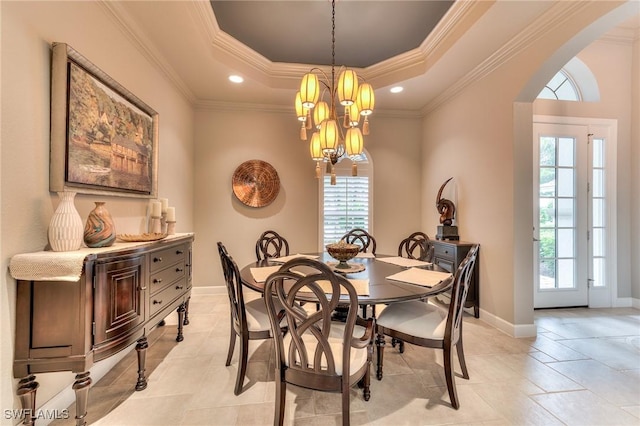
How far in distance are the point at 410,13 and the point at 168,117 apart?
2.86 m

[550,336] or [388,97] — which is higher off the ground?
[388,97]

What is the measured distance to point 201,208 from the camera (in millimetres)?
4113

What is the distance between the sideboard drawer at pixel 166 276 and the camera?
198 cm

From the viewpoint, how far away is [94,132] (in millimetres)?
1884

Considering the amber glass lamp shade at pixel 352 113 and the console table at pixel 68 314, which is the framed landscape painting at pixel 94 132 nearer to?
the console table at pixel 68 314

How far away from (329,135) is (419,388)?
6.39 ft

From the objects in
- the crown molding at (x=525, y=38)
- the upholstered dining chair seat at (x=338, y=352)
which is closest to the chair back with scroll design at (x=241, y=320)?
the upholstered dining chair seat at (x=338, y=352)

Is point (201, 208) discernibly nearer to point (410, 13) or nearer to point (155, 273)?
point (155, 273)

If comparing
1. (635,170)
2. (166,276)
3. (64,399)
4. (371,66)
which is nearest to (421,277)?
(166,276)

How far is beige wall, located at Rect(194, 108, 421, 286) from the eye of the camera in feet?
13.5

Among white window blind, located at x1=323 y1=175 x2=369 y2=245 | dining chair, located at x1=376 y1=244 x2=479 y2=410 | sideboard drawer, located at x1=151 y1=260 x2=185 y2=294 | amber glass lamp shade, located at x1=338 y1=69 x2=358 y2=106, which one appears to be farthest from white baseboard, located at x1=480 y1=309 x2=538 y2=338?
sideboard drawer, located at x1=151 y1=260 x2=185 y2=294

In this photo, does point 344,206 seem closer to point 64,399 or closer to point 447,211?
point 447,211

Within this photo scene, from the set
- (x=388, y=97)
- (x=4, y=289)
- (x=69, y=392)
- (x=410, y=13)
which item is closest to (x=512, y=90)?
(x=410, y=13)

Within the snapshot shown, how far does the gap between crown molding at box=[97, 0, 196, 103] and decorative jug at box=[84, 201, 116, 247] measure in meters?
1.55
